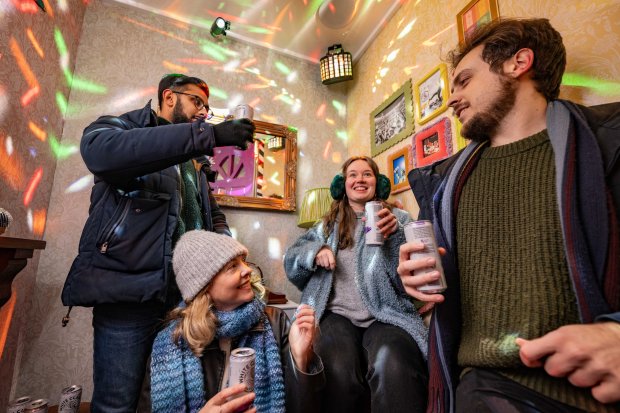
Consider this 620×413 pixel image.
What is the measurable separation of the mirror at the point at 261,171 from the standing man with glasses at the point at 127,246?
118cm

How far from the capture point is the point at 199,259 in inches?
38.2

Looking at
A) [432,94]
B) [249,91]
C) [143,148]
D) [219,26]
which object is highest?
[219,26]

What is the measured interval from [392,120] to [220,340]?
5.99 feet

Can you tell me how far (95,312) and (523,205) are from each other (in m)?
1.34

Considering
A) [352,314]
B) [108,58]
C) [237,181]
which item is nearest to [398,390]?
[352,314]

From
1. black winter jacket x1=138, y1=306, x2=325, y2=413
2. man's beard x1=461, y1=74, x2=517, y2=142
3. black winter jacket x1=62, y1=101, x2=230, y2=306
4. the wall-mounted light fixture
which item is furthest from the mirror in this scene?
man's beard x1=461, y1=74, x2=517, y2=142

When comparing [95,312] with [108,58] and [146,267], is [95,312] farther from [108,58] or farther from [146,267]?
[108,58]

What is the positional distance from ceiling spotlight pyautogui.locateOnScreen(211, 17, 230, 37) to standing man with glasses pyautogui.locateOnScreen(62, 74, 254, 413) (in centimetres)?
161

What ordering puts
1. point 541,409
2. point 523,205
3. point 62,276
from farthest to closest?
point 62,276 < point 523,205 < point 541,409

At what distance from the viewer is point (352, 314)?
131 cm

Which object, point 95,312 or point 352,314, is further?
point 352,314

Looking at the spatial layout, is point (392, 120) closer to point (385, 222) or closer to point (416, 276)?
point (385, 222)

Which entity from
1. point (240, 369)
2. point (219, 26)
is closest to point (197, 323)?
point (240, 369)

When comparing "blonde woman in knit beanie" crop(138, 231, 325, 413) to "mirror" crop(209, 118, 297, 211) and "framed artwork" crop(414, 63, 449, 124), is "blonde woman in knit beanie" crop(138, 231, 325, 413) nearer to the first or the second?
"mirror" crop(209, 118, 297, 211)
